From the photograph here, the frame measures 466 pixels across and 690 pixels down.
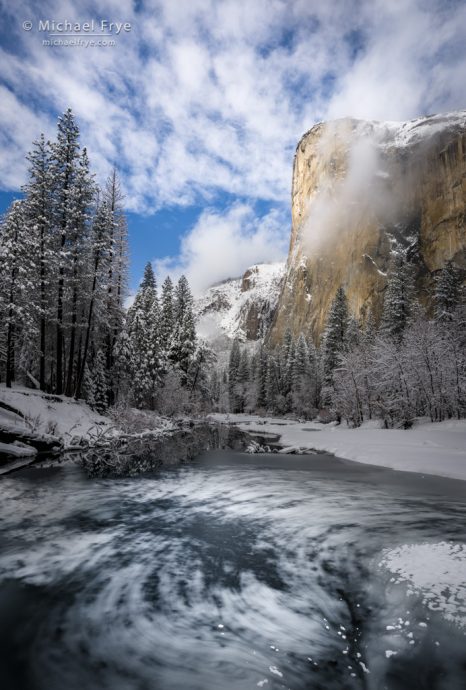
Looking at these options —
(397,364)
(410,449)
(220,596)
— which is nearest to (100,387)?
(410,449)

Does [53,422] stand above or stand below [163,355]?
below

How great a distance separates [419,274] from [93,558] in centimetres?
10146

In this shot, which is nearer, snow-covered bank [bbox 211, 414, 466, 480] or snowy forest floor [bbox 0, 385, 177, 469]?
snow-covered bank [bbox 211, 414, 466, 480]

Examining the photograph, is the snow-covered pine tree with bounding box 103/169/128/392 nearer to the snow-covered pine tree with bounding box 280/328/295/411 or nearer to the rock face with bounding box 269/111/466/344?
the snow-covered pine tree with bounding box 280/328/295/411

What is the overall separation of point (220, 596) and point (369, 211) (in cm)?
12680

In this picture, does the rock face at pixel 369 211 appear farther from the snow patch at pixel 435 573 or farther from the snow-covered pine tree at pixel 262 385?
the snow patch at pixel 435 573

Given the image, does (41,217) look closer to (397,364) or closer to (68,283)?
(68,283)

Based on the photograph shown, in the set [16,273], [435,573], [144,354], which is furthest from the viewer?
[144,354]

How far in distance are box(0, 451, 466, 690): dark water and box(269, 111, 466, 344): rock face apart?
3485 inches

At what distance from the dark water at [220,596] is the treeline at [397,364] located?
2274 cm

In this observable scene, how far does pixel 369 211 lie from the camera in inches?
4547

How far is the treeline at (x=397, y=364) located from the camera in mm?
29844

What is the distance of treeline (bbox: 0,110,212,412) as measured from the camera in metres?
22.9

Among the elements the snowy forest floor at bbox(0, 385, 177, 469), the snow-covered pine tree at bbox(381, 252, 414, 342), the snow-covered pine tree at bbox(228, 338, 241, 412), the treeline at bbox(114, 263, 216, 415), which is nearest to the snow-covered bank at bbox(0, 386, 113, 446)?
the snowy forest floor at bbox(0, 385, 177, 469)
